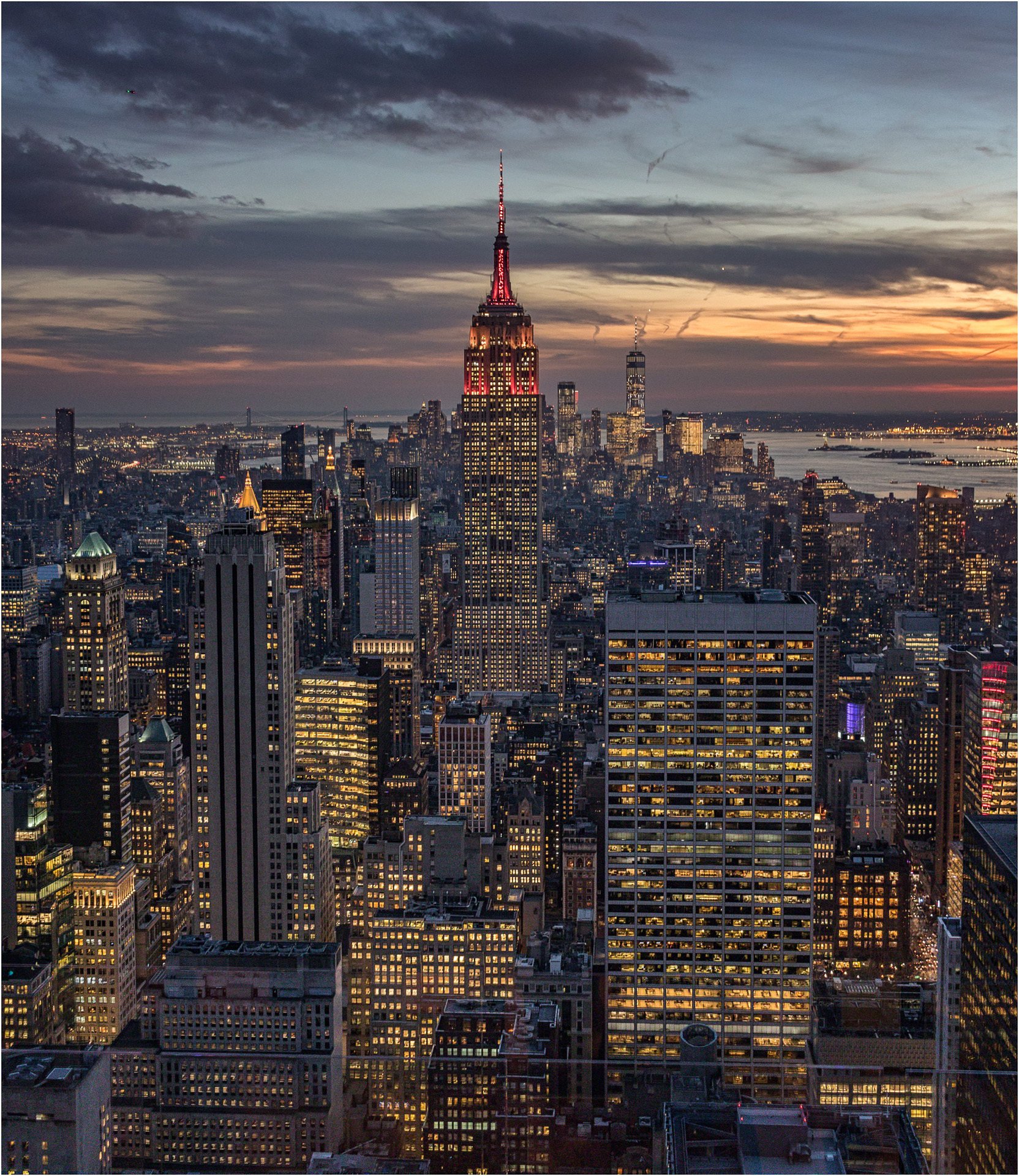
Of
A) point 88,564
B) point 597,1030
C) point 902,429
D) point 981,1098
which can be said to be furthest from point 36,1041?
point 88,564

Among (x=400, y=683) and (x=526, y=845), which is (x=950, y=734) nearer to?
(x=526, y=845)

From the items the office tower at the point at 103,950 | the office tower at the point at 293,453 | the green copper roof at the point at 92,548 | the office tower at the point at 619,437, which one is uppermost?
the office tower at the point at 619,437

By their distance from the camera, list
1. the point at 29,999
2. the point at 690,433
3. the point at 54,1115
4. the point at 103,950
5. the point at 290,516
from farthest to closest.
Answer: the point at 290,516 → the point at 690,433 → the point at 103,950 → the point at 29,999 → the point at 54,1115

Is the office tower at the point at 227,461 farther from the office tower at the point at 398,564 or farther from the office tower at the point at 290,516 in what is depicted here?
the office tower at the point at 398,564

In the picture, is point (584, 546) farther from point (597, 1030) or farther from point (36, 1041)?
point (36, 1041)

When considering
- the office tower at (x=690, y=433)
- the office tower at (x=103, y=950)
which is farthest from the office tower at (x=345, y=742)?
the office tower at (x=690, y=433)

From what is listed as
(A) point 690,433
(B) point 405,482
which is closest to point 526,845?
(A) point 690,433
